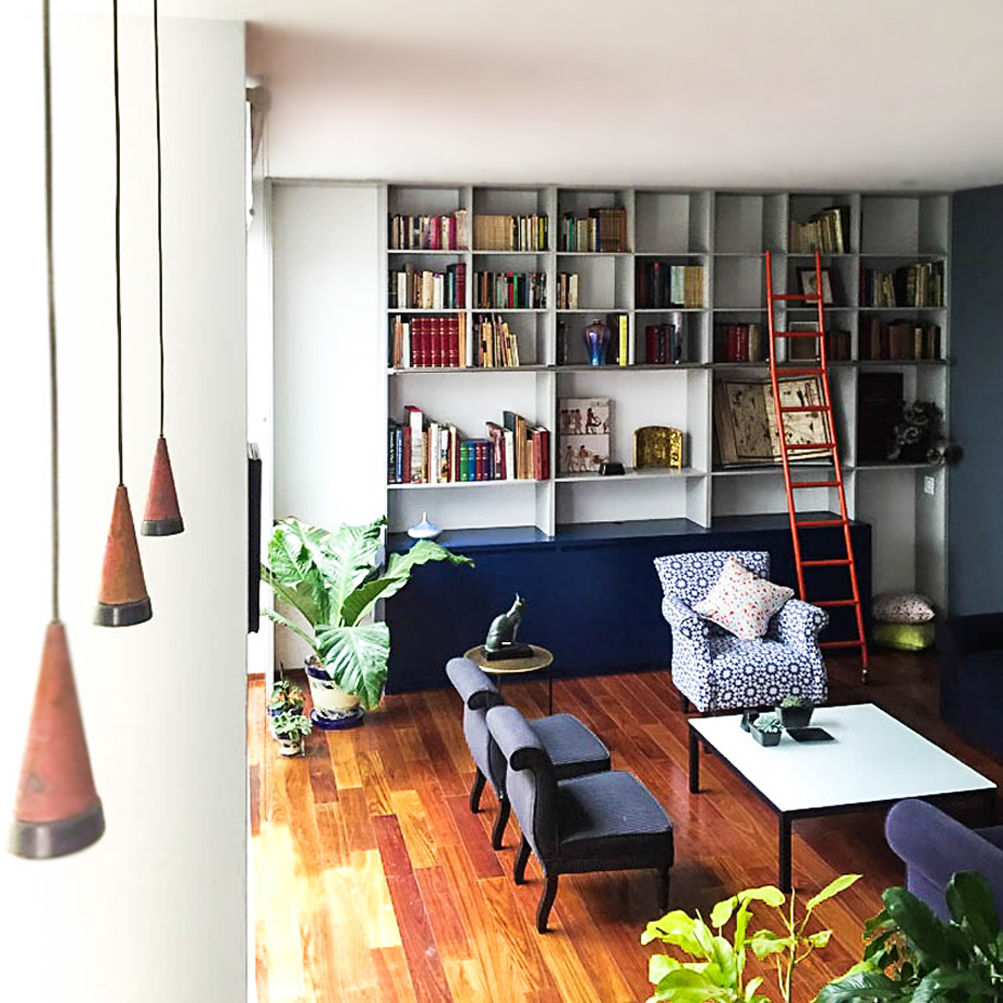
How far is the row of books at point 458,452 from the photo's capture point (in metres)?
7.00

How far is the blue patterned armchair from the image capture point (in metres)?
6.05

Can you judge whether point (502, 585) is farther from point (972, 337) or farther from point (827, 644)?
point (972, 337)

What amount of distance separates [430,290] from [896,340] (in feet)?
9.34

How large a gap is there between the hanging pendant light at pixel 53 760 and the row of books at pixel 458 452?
6261 millimetres

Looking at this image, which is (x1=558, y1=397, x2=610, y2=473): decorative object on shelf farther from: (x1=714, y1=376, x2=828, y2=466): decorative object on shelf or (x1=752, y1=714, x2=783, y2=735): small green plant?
(x1=752, y1=714, x2=783, y2=735): small green plant

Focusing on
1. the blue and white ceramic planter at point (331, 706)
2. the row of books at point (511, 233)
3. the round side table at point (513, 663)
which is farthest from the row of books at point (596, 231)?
the blue and white ceramic planter at point (331, 706)

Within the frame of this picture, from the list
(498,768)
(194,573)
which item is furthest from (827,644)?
(194,573)

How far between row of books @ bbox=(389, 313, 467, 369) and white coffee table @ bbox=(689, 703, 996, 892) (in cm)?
255

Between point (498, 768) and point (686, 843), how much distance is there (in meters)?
0.82

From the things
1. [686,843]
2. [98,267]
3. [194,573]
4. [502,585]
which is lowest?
[686,843]

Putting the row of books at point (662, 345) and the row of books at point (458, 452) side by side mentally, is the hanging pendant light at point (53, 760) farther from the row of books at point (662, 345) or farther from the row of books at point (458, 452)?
the row of books at point (662, 345)

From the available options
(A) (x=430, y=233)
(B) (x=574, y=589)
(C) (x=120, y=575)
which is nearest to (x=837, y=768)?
(B) (x=574, y=589)

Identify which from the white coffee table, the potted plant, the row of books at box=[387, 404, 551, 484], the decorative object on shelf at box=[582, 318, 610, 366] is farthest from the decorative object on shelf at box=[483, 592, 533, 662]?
the decorative object on shelf at box=[582, 318, 610, 366]

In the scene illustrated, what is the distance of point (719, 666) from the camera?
605 centimetres
